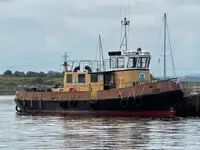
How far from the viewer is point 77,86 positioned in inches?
2352

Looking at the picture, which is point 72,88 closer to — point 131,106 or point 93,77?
point 93,77

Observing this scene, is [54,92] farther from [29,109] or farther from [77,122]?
[77,122]

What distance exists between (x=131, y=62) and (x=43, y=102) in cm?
798

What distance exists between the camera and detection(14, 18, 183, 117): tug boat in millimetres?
54219

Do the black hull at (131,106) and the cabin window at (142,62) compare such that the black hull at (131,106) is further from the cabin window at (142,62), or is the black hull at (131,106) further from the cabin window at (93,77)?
the cabin window at (142,62)

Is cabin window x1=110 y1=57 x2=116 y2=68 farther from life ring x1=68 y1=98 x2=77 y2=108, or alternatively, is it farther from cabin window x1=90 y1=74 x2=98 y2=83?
life ring x1=68 y1=98 x2=77 y2=108

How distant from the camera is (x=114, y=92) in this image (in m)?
55.1

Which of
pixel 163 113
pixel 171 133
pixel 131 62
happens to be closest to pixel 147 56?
pixel 131 62

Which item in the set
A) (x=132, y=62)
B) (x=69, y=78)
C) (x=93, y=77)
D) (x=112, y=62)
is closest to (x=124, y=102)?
(x=132, y=62)

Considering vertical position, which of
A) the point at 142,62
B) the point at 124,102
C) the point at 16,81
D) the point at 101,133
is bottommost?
the point at 101,133

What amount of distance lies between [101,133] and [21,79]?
364 feet

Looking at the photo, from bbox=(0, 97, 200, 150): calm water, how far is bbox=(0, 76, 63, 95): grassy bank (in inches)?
3337

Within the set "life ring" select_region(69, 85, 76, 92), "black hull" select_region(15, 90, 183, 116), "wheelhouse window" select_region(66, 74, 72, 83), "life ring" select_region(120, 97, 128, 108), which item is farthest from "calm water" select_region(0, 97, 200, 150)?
"wheelhouse window" select_region(66, 74, 72, 83)

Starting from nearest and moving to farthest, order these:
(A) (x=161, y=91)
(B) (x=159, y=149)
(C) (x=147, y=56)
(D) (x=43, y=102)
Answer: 1. (B) (x=159, y=149)
2. (A) (x=161, y=91)
3. (C) (x=147, y=56)
4. (D) (x=43, y=102)
